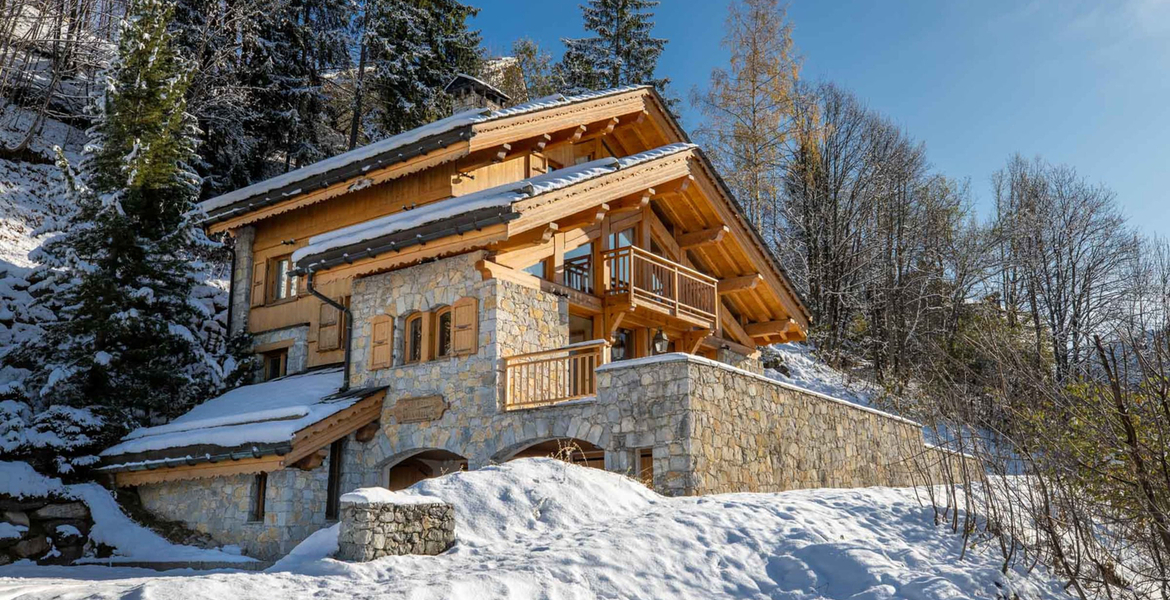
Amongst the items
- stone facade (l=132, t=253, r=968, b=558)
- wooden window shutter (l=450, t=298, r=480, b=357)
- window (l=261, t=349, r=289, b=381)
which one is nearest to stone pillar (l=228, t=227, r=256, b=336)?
window (l=261, t=349, r=289, b=381)

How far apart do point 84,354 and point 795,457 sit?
12263 millimetres

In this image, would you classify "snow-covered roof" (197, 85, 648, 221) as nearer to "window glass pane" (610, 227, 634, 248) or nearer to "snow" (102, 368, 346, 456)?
"window glass pane" (610, 227, 634, 248)

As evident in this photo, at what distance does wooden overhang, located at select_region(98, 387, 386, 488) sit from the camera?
13.5m

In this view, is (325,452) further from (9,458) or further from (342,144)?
(342,144)

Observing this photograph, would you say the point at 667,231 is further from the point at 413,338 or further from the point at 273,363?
the point at 273,363

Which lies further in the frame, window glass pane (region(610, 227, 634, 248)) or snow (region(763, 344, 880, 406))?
snow (region(763, 344, 880, 406))

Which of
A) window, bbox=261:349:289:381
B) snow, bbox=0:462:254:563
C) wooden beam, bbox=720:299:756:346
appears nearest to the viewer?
snow, bbox=0:462:254:563

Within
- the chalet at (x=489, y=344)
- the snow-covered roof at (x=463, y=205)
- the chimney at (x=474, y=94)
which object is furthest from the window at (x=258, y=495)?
the chimney at (x=474, y=94)

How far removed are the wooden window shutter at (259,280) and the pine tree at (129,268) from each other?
177 centimetres

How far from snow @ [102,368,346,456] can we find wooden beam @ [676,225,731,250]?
25.2ft

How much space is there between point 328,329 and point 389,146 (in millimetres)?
3862

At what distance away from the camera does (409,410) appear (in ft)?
48.6

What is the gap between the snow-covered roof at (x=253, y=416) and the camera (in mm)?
13875

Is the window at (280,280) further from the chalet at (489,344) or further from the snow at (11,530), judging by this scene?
the snow at (11,530)
